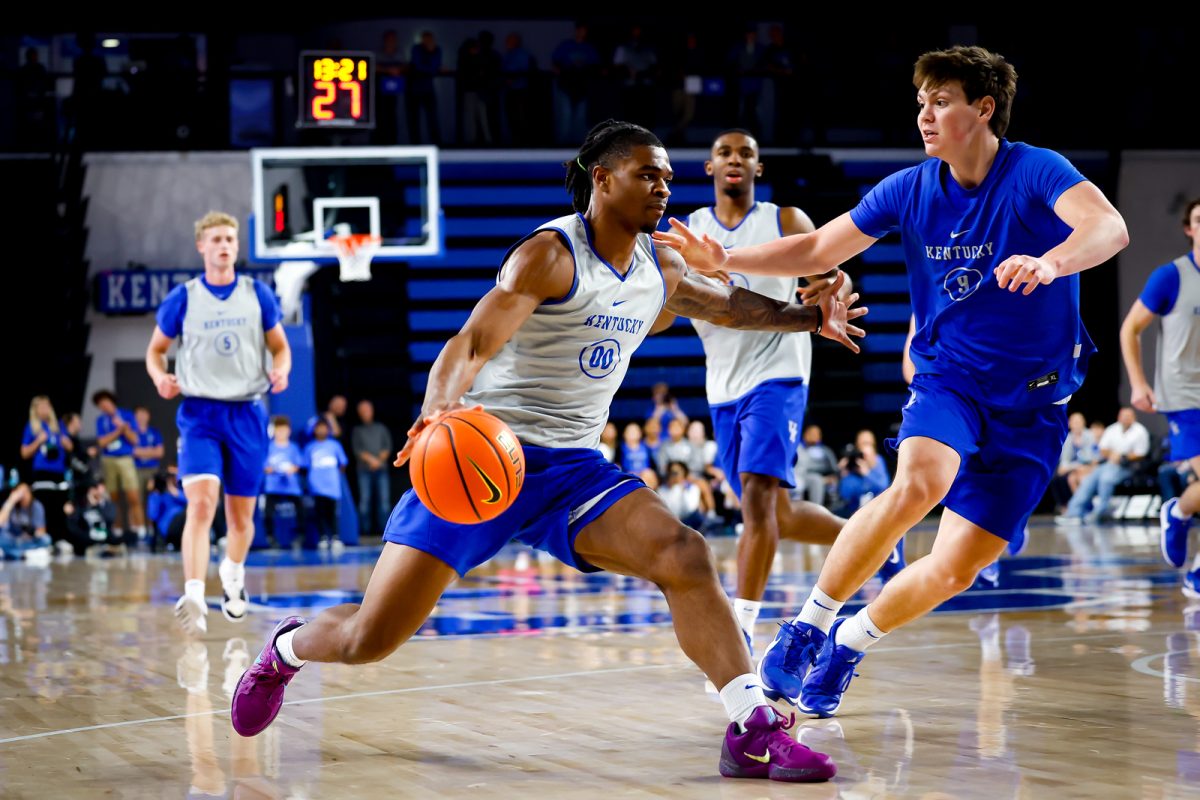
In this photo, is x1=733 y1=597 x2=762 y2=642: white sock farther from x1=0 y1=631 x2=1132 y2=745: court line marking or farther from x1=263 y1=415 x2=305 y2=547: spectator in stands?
x1=263 y1=415 x2=305 y2=547: spectator in stands

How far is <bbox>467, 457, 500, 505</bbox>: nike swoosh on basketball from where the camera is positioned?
12.5 ft

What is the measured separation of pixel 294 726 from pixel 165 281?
15102mm

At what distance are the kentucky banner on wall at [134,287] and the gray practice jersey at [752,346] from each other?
13.4 meters

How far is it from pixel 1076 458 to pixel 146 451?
1045 cm

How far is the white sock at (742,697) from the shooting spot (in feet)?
12.9

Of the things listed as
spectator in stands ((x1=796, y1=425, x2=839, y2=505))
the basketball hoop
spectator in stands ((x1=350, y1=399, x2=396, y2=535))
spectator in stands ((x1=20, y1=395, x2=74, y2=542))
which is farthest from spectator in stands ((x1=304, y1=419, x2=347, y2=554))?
spectator in stands ((x1=796, y1=425, x2=839, y2=505))

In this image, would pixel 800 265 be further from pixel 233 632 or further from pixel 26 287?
pixel 26 287

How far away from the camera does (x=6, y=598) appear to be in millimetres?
10008

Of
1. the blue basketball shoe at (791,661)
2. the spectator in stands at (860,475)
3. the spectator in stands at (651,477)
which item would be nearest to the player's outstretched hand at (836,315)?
the blue basketball shoe at (791,661)

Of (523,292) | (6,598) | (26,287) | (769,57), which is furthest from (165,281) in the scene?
(523,292)

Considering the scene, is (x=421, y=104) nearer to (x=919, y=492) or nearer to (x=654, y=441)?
(x=654, y=441)

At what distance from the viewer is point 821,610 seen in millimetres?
4840

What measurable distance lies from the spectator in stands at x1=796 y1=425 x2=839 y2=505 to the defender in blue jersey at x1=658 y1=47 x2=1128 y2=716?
11235mm

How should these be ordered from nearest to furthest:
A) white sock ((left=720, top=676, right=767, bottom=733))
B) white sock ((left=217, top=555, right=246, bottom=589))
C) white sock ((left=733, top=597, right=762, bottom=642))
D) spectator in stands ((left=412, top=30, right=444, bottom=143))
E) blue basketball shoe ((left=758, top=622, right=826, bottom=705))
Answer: white sock ((left=720, top=676, right=767, bottom=733)) → blue basketball shoe ((left=758, top=622, right=826, bottom=705)) → white sock ((left=733, top=597, right=762, bottom=642)) → white sock ((left=217, top=555, right=246, bottom=589)) → spectator in stands ((left=412, top=30, right=444, bottom=143))
